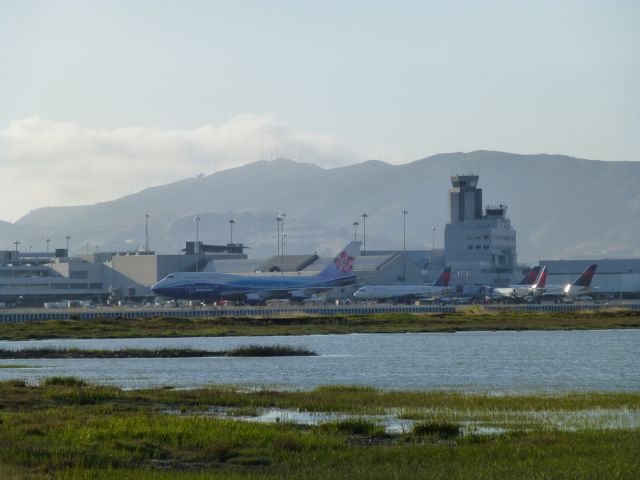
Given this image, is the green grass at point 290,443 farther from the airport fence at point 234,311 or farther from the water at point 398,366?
the airport fence at point 234,311

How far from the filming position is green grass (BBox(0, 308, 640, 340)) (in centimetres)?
11962

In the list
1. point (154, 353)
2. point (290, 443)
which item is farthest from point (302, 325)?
point (290, 443)

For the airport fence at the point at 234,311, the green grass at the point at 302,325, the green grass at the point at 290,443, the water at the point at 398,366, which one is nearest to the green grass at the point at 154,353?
the water at the point at 398,366

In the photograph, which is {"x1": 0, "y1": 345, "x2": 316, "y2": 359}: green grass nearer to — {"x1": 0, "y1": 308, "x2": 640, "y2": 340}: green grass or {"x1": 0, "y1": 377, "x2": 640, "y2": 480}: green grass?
{"x1": 0, "y1": 308, "x2": 640, "y2": 340}: green grass

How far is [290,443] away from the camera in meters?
35.7

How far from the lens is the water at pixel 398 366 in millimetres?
61031

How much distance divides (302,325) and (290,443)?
9950 centimetres

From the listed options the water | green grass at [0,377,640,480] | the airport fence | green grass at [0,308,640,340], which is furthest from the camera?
the airport fence

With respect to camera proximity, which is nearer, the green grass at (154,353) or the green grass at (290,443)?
the green grass at (290,443)

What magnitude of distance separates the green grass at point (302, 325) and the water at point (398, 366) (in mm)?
10264

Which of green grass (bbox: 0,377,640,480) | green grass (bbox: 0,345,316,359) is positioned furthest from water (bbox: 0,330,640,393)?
green grass (bbox: 0,377,640,480)

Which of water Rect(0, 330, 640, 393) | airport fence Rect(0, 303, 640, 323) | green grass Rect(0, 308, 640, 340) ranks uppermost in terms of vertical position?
airport fence Rect(0, 303, 640, 323)

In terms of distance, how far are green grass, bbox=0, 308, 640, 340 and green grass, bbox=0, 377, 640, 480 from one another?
69.0m

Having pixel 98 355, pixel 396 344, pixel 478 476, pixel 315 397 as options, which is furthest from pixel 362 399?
pixel 396 344
